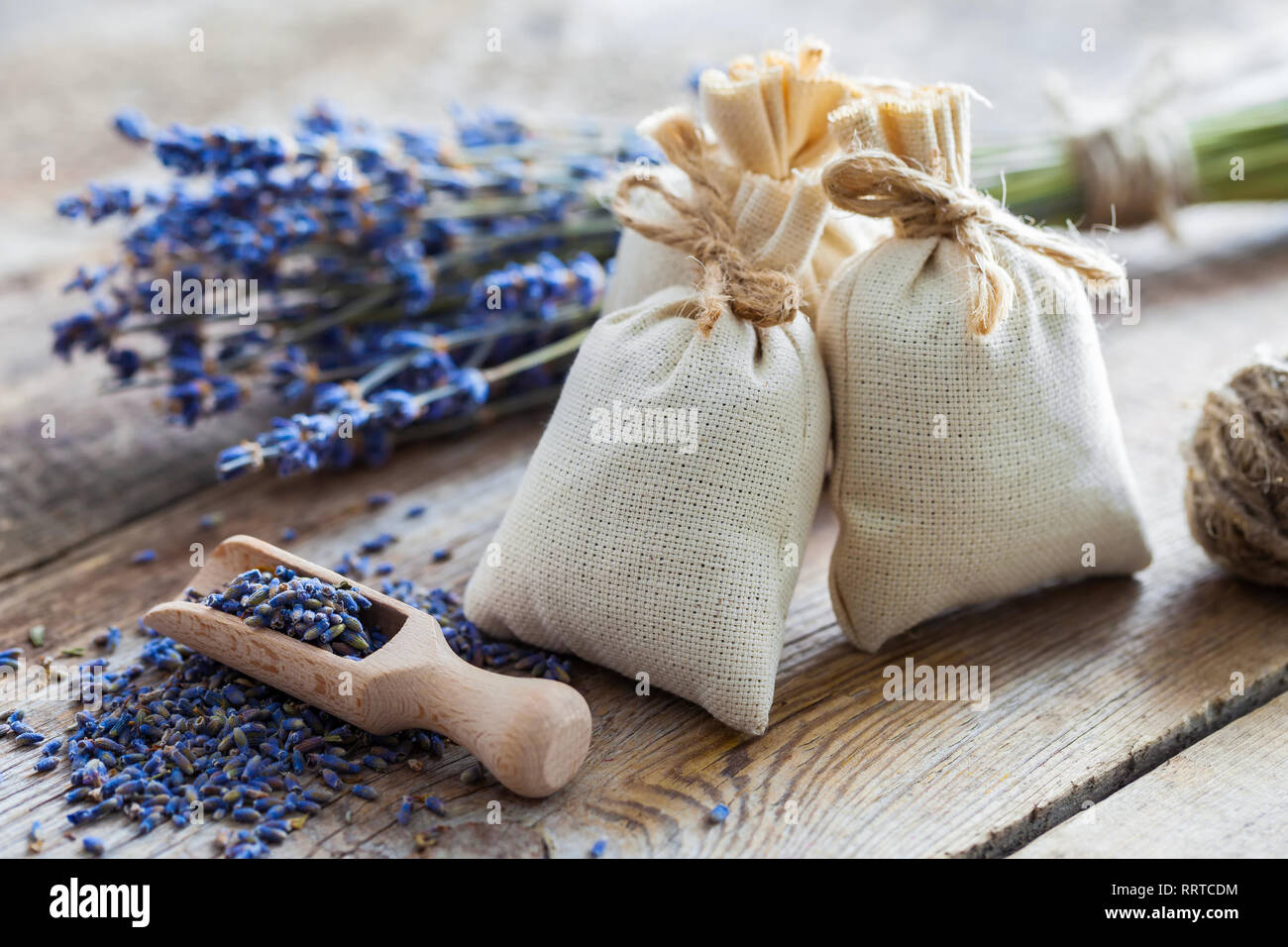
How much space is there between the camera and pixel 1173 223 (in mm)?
1818

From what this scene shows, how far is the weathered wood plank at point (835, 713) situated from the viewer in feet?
2.98

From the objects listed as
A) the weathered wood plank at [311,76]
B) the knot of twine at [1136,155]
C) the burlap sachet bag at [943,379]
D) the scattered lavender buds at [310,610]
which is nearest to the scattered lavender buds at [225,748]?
the scattered lavender buds at [310,610]

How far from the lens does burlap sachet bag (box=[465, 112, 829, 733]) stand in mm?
994

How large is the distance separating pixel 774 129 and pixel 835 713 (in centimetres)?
55

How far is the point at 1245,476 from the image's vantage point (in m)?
1.12

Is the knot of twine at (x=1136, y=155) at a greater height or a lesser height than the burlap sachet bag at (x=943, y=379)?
greater

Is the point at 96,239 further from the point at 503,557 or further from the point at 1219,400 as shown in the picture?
the point at 1219,400

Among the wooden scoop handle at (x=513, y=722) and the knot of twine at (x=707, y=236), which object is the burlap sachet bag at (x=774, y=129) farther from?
the wooden scoop handle at (x=513, y=722)

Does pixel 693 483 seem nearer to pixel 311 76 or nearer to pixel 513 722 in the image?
pixel 513 722

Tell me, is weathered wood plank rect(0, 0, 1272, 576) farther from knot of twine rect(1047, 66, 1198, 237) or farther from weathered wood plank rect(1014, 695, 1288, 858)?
weathered wood plank rect(1014, 695, 1288, 858)

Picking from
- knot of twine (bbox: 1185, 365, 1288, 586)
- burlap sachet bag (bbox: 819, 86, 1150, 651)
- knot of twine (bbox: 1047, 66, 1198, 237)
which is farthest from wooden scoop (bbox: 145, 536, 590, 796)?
knot of twine (bbox: 1047, 66, 1198, 237)

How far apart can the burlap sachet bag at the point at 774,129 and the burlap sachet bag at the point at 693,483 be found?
1.0 inches

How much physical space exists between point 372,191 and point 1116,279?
0.96 meters

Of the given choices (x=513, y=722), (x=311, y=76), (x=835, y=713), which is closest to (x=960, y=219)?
(x=835, y=713)
